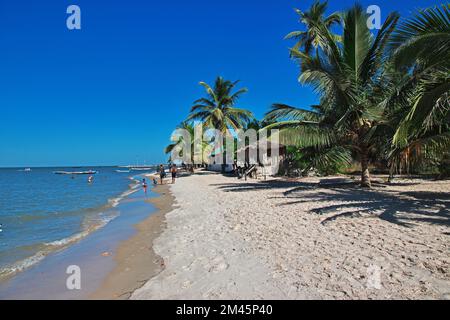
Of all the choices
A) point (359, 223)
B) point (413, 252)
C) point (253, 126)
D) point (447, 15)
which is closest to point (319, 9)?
point (253, 126)

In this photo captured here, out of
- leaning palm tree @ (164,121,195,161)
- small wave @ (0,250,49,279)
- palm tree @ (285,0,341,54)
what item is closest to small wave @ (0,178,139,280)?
small wave @ (0,250,49,279)

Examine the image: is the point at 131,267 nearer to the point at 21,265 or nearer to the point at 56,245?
the point at 21,265

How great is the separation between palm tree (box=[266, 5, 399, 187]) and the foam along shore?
4791mm

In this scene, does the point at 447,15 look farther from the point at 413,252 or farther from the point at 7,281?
the point at 7,281

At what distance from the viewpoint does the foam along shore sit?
124 inches

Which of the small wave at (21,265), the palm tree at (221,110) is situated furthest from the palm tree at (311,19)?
the small wave at (21,265)

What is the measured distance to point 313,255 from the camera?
13.6 ft

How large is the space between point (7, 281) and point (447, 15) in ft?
27.5

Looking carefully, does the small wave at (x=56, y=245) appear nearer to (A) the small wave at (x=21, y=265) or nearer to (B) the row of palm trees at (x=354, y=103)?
(A) the small wave at (x=21, y=265)

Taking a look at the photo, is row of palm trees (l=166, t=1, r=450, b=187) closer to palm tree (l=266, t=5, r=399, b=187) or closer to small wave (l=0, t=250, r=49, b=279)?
palm tree (l=266, t=5, r=399, b=187)

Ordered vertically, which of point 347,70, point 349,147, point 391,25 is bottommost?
point 349,147

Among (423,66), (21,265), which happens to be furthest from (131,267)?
(423,66)

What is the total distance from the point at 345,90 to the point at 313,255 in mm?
8598

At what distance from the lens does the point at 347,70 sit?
10.9 meters
